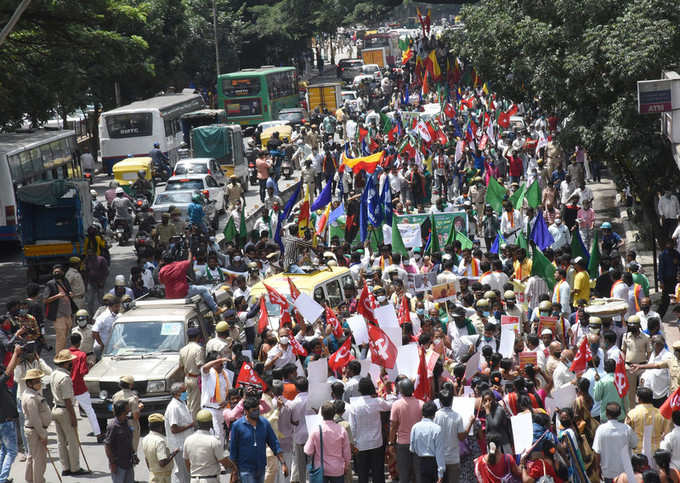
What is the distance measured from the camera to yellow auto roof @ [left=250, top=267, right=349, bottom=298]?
15.3 meters

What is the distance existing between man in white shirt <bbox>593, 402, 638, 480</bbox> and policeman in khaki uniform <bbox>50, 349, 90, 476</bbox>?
18.7ft

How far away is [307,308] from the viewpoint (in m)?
13.6

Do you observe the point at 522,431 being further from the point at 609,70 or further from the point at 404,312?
the point at 609,70

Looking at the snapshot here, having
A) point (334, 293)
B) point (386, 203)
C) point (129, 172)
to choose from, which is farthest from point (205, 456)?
point (129, 172)

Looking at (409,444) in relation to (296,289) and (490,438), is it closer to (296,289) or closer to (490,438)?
(490,438)

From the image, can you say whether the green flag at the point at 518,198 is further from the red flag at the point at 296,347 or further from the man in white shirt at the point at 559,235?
the red flag at the point at 296,347

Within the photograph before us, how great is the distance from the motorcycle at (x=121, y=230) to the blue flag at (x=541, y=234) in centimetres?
1268

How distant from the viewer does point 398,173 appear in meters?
27.8

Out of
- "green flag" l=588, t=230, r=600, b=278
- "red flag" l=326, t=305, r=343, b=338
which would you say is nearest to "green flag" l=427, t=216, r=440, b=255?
"green flag" l=588, t=230, r=600, b=278

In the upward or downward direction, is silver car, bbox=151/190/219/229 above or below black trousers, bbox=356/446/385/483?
above

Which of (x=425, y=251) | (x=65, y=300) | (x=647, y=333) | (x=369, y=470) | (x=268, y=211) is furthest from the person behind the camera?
(x=268, y=211)

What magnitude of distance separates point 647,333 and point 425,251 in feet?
20.6

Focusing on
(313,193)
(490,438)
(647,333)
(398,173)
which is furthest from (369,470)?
(313,193)

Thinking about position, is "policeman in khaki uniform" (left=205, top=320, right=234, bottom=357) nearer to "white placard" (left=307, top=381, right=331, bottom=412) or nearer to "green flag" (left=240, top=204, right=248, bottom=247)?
"white placard" (left=307, top=381, right=331, bottom=412)
